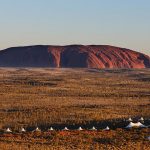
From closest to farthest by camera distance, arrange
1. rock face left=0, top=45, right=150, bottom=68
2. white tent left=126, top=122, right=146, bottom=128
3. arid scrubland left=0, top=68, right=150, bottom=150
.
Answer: arid scrubland left=0, top=68, right=150, bottom=150 → white tent left=126, top=122, right=146, bottom=128 → rock face left=0, top=45, right=150, bottom=68

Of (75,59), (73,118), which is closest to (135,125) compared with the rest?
(73,118)

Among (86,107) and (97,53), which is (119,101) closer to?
(86,107)

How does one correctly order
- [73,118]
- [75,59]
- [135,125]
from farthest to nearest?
[75,59]
[73,118]
[135,125]

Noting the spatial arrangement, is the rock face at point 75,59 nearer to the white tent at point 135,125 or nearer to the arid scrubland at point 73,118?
the arid scrubland at point 73,118

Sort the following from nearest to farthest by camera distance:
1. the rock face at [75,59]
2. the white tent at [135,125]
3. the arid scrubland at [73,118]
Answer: the arid scrubland at [73,118] → the white tent at [135,125] → the rock face at [75,59]

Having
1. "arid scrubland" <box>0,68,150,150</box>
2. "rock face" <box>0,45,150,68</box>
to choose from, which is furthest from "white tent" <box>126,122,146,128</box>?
"rock face" <box>0,45,150,68</box>

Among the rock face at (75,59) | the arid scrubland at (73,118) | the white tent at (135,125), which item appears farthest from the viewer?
the rock face at (75,59)

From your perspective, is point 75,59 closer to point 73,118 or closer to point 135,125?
point 73,118

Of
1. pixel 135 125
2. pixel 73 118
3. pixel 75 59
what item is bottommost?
pixel 75 59

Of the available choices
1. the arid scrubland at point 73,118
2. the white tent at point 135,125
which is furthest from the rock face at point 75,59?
the white tent at point 135,125

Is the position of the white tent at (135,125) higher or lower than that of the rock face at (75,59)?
higher

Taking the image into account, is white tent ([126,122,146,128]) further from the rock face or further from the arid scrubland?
the rock face

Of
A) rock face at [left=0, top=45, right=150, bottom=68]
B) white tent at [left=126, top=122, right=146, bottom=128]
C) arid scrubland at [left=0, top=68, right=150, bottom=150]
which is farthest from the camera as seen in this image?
rock face at [left=0, top=45, right=150, bottom=68]

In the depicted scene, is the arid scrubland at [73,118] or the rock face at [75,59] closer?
the arid scrubland at [73,118]
